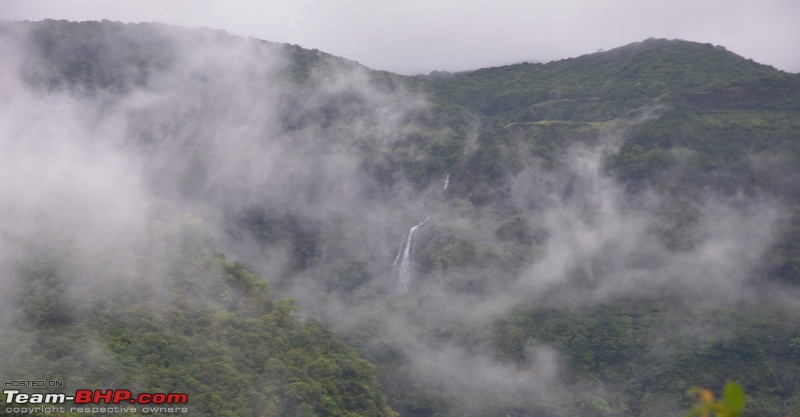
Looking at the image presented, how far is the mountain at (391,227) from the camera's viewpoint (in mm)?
39688

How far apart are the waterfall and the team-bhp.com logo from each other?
36.3 metres

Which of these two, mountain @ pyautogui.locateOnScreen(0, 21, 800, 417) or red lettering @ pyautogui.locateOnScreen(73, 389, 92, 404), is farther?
mountain @ pyautogui.locateOnScreen(0, 21, 800, 417)

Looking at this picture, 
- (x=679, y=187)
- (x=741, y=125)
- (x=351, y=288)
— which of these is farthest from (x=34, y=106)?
(x=741, y=125)

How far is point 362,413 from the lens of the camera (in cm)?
4203

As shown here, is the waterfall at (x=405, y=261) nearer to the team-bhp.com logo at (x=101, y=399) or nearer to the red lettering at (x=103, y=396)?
Result: the team-bhp.com logo at (x=101, y=399)

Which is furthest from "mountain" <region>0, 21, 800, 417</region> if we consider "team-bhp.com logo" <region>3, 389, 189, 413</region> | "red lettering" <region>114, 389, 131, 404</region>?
"team-bhp.com logo" <region>3, 389, 189, 413</region>

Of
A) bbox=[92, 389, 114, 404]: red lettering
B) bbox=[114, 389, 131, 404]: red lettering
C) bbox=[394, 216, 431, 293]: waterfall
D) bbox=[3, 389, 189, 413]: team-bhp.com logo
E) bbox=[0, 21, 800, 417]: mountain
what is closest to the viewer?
bbox=[3, 389, 189, 413]: team-bhp.com logo

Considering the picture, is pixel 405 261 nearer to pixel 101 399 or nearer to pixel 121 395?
pixel 121 395

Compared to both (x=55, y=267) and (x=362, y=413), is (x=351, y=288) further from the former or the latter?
(x=55, y=267)

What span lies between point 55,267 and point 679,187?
5045 cm

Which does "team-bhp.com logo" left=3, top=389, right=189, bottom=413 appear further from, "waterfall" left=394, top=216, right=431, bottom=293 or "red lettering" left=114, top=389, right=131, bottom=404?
"waterfall" left=394, top=216, right=431, bottom=293

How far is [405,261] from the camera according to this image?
72375mm

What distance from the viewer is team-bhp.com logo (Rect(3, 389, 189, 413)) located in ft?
89.0

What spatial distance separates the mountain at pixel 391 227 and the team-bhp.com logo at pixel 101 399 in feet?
3.05
